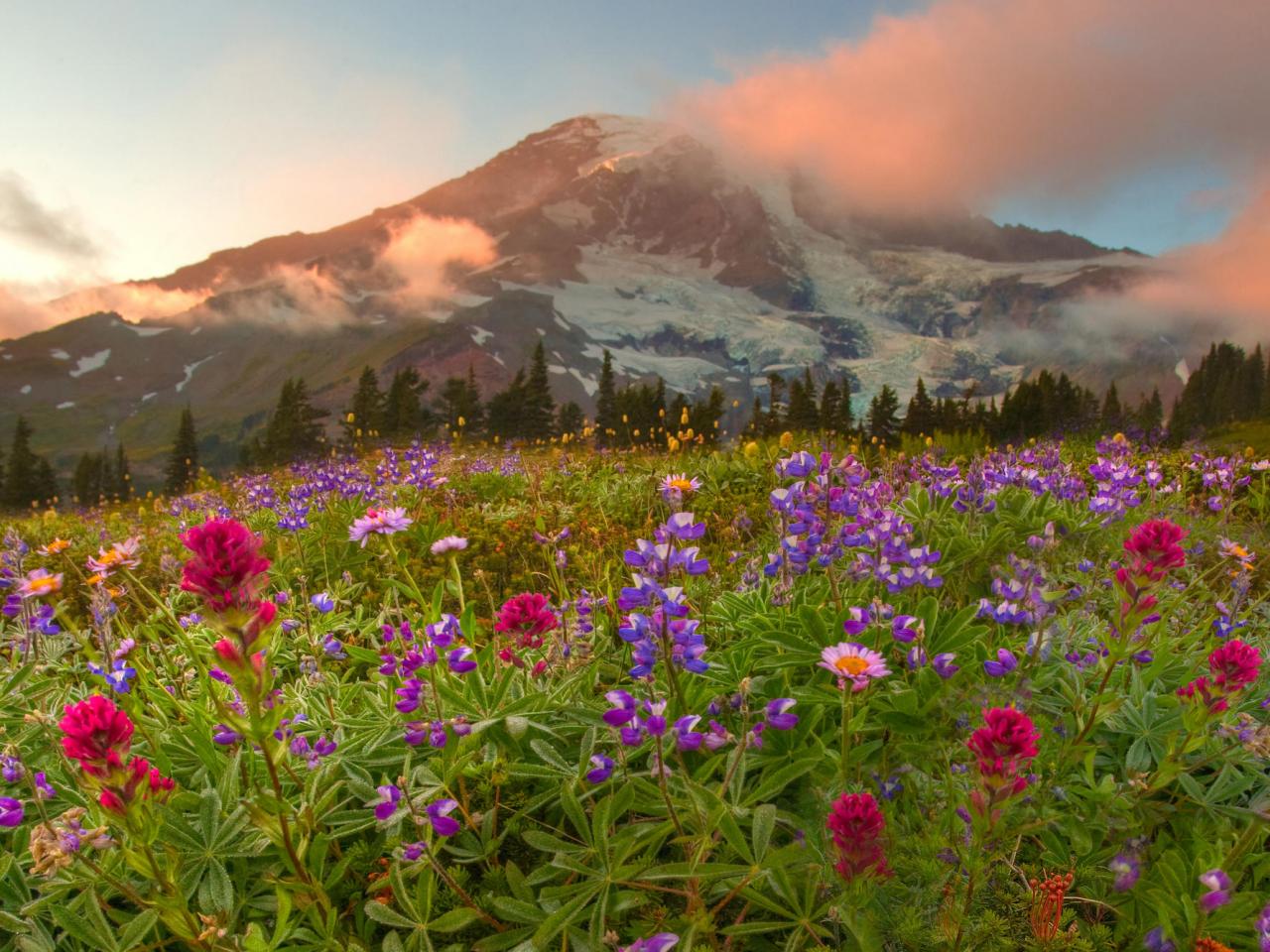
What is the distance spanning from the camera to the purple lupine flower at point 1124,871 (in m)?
2.12

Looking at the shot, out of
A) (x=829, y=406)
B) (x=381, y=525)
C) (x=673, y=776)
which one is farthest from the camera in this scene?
(x=829, y=406)

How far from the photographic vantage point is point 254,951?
1.87 m

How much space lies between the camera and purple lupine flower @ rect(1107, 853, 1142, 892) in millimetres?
2125

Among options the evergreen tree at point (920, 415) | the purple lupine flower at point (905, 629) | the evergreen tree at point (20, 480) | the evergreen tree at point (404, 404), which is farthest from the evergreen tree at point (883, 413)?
the evergreen tree at point (20, 480)

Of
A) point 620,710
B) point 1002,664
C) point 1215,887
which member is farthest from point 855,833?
point 1002,664

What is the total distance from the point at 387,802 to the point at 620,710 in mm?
816

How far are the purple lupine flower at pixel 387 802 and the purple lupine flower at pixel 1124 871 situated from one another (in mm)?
2250

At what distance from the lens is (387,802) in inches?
84.4

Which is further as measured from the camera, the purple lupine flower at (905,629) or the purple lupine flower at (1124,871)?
the purple lupine flower at (905,629)

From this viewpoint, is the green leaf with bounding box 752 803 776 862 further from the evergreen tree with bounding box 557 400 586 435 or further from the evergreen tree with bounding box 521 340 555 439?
the evergreen tree with bounding box 557 400 586 435

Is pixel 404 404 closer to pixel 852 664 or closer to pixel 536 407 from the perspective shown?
pixel 536 407

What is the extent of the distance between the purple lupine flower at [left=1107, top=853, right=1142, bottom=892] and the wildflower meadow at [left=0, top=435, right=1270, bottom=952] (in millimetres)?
29

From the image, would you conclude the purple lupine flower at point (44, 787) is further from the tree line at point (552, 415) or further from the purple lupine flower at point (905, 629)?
the tree line at point (552, 415)

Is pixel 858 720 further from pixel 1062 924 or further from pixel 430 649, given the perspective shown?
pixel 430 649
